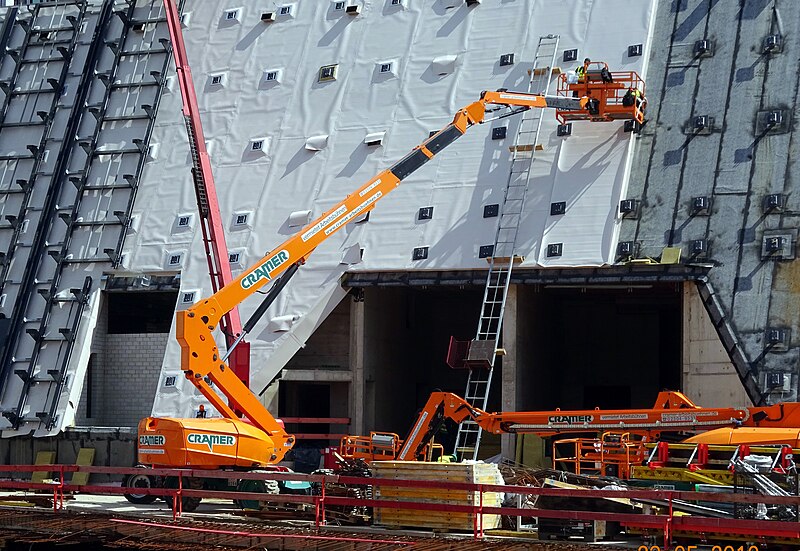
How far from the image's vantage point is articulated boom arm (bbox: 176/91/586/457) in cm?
2637

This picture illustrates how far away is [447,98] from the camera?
36.7 meters

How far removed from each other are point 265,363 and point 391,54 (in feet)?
36.3

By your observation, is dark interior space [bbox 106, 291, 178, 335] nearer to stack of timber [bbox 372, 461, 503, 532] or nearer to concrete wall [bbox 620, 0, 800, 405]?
concrete wall [bbox 620, 0, 800, 405]

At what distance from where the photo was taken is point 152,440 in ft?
86.9

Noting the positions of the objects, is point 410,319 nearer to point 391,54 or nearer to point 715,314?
point 391,54

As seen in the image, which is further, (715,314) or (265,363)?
A: (265,363)

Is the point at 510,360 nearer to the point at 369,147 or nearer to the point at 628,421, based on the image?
the point at 628,421

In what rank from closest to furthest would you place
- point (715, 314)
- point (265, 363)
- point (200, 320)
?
point (200, 320) → point (715, 314) → point (265, 363)

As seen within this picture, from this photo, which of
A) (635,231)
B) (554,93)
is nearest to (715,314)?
(635,231)

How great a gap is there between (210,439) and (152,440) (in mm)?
1326

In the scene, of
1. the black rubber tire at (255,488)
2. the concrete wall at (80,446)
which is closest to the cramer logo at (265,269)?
the black rubber tire at (255,488)

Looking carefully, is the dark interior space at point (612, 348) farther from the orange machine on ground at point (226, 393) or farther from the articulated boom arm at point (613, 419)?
the articulated boom arm at point (613, 419)

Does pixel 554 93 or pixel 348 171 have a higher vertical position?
pixel 554 93

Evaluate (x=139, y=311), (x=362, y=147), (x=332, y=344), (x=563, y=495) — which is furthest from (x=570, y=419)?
(x=139, y=311)
